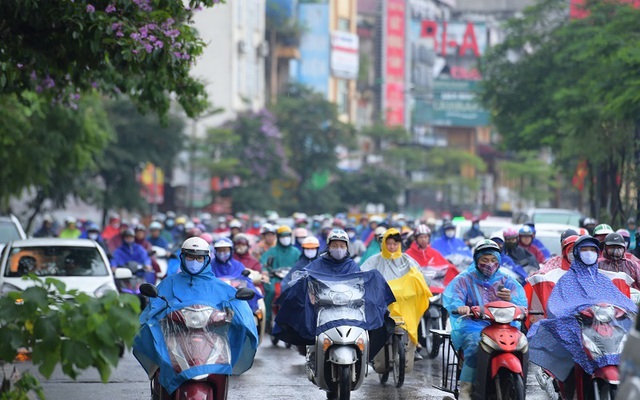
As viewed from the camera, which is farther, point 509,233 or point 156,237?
point 156,237

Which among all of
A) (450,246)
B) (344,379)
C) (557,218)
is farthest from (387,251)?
(557,218)

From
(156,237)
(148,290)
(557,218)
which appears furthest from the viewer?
(557,218)

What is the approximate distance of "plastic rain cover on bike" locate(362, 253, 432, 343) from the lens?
46.6ft

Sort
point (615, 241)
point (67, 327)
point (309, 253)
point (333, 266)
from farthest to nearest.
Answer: point (309, 253)
point (615, 241)
point (333, 266)
point (67, 327)

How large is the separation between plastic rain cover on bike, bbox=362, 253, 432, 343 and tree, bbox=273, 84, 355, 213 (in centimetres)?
5081

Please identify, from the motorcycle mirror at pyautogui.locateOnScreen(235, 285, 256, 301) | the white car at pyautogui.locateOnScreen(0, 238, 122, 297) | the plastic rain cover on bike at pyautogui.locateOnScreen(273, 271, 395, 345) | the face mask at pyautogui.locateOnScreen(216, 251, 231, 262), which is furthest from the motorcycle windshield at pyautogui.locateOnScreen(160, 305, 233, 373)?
the white car at pyautogui.locateOnScreen(0, 238, 122, 297)

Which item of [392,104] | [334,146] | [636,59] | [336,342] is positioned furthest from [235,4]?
[336,342]

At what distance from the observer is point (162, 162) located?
1971 inches

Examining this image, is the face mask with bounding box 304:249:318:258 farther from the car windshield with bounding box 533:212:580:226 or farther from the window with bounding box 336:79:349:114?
the window with bounding box 336:79:349:114

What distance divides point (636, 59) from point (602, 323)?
1342 cm

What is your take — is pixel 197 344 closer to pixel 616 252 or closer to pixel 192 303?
pixel 192 303

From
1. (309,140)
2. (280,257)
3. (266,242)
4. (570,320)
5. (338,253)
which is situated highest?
(338,253)

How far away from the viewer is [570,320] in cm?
1011

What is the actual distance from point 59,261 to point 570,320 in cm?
850
